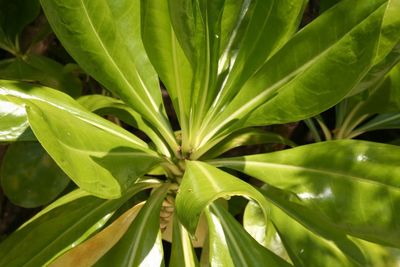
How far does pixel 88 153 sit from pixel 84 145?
11mm

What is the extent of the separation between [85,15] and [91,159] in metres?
0.23

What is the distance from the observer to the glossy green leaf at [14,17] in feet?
4.59

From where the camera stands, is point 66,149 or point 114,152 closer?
point 66,149

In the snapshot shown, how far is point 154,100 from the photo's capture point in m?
→ 0.97

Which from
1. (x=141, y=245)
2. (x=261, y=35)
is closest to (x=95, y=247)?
(x=141, y=245)

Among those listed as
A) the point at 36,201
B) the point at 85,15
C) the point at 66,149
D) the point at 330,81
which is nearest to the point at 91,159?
the point at 66,149

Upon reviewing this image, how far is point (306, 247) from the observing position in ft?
2.84

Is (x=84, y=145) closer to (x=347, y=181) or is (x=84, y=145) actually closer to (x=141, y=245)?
(x=141, y=245)

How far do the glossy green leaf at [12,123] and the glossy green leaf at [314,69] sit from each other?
311 mm

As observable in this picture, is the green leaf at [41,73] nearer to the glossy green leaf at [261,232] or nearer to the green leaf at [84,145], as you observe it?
the green leaf at [84,145]

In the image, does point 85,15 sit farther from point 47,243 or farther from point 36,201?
point 36,201

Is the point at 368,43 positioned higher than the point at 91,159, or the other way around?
the point at 368,43

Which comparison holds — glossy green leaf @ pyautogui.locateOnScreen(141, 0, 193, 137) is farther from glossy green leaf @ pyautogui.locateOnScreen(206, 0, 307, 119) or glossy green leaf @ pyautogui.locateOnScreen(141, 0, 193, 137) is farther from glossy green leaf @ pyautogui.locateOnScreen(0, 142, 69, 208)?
glossy green leaf @ pyautogui.locateOnScreen(0, 142, 69, 208)

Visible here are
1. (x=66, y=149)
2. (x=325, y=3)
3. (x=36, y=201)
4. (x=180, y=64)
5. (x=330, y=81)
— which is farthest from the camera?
(x=36, y=201)
